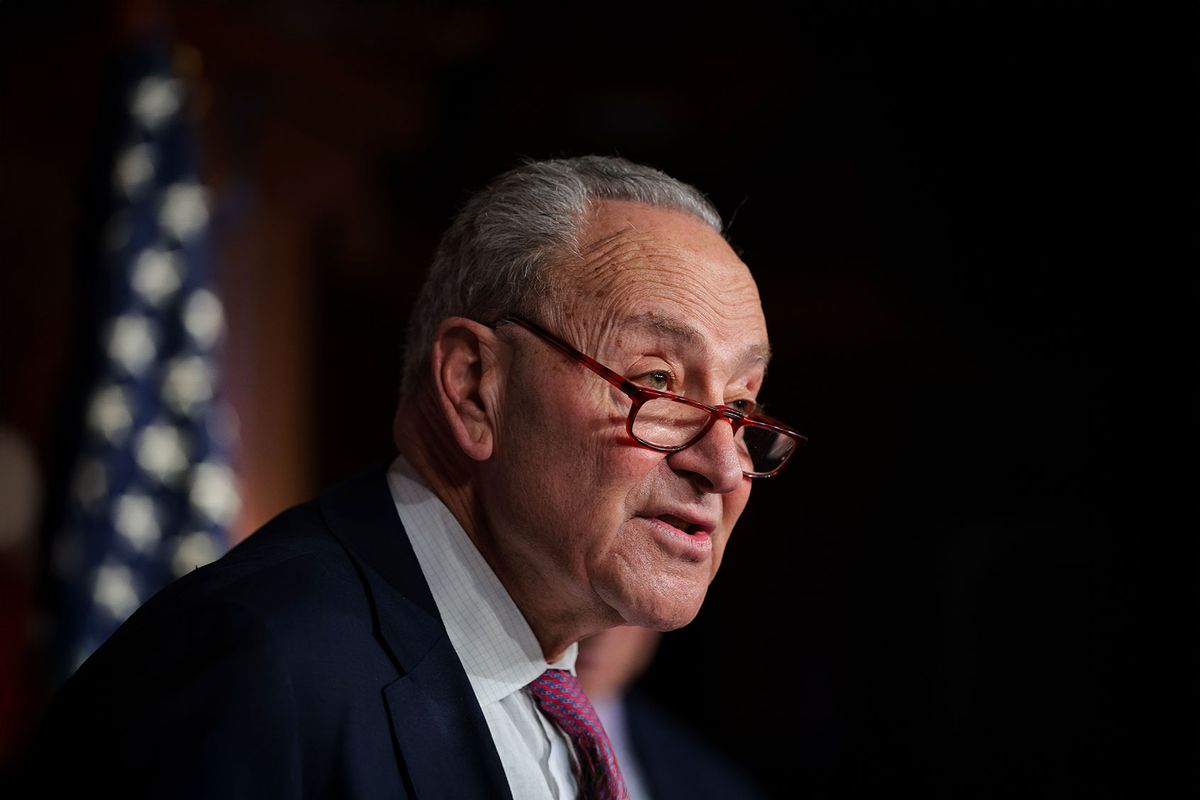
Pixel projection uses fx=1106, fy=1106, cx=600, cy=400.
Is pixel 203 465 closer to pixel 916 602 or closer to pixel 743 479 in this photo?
pixel 743 479

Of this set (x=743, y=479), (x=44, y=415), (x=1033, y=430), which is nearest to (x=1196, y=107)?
(x=1033, y=430)

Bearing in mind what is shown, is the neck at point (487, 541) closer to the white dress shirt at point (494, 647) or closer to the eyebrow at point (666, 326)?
the white dress shirt at point (494, 647)

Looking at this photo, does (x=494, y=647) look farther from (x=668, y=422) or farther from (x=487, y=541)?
(x=668, y=422)

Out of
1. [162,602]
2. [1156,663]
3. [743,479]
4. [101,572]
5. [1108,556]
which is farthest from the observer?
[1108,556]

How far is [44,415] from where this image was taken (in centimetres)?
412

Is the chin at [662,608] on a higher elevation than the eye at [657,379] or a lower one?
lower

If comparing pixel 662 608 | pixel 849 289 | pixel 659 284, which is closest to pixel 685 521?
pixel 662 608

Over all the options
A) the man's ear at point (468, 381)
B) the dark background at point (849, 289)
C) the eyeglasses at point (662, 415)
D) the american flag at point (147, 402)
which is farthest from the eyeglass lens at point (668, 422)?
the dark background at point (849, 289)

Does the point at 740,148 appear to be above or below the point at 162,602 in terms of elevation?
above

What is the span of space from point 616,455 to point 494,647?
12.7 inches

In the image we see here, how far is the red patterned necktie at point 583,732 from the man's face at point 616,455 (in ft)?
0.30

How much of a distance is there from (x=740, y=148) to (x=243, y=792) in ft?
17.1

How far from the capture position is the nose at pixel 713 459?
1510mm

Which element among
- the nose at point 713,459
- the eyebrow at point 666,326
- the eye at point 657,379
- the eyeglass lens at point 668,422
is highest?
the eyebrow at point 666,326
